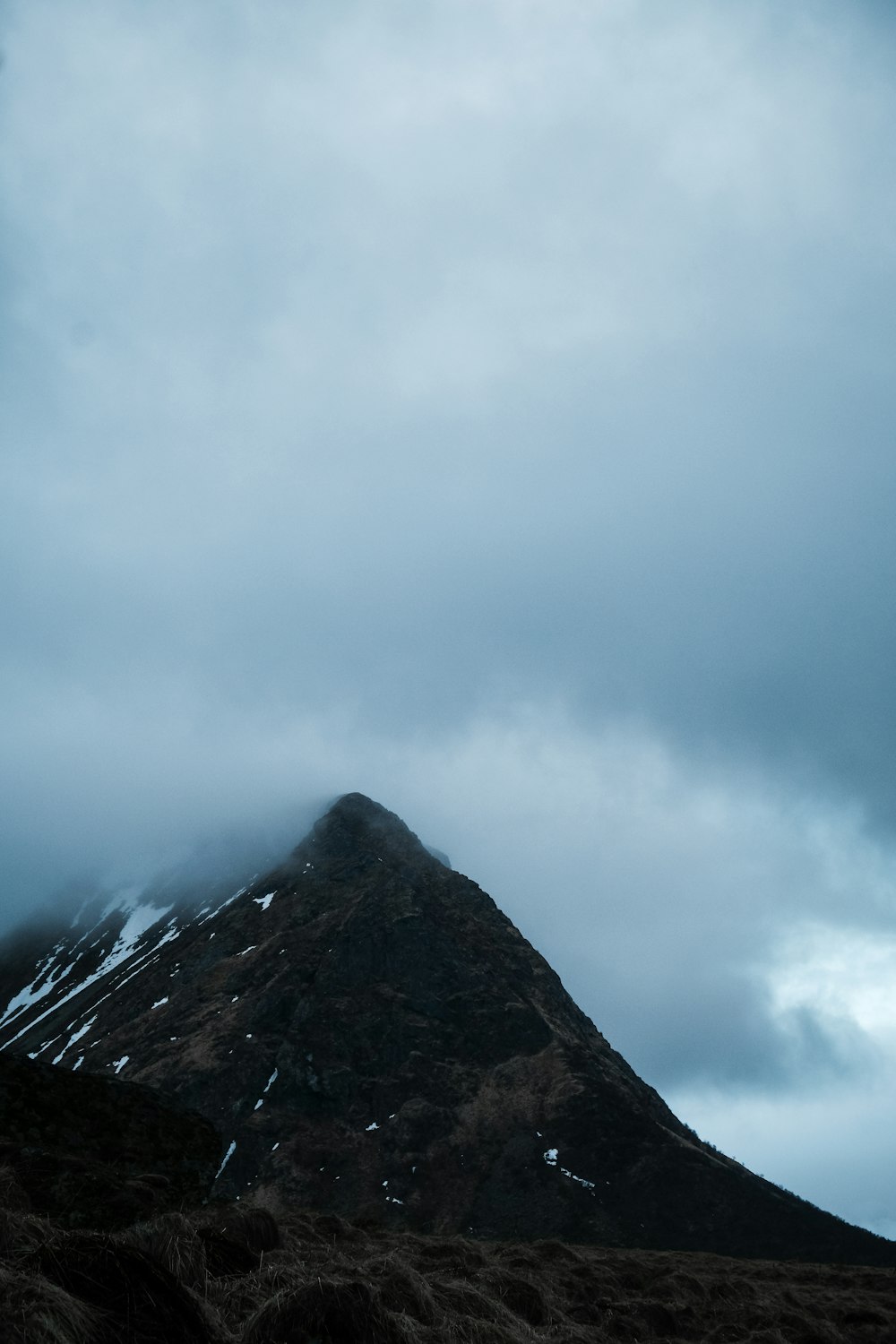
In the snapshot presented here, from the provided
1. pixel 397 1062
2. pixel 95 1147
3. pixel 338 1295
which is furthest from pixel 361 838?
pixel 338 1295

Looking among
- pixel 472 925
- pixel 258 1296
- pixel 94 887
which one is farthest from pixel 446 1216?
pixel 94 887

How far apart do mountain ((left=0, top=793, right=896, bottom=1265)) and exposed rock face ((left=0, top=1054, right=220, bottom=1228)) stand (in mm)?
63642

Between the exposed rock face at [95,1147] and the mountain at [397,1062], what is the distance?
63.6 metres

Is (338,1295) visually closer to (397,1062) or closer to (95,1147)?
(95,1147)

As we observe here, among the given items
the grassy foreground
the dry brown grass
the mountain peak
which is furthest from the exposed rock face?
the mountain peak

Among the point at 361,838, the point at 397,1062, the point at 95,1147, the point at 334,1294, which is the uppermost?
the point at 361,838

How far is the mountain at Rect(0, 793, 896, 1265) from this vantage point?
7919 cm

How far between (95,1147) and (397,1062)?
99079 mm

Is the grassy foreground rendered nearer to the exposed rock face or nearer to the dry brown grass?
the dry brown grass

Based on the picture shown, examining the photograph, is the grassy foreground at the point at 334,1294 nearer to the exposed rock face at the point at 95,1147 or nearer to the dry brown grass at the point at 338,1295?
the dry brown grass at the point at 338,1295

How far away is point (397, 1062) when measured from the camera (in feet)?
332

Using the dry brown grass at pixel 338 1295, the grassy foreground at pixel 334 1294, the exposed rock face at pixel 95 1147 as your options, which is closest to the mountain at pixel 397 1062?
the grassy foreground at pixel 334 1294

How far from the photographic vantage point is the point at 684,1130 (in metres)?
103

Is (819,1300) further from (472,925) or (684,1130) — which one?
(472,925)
